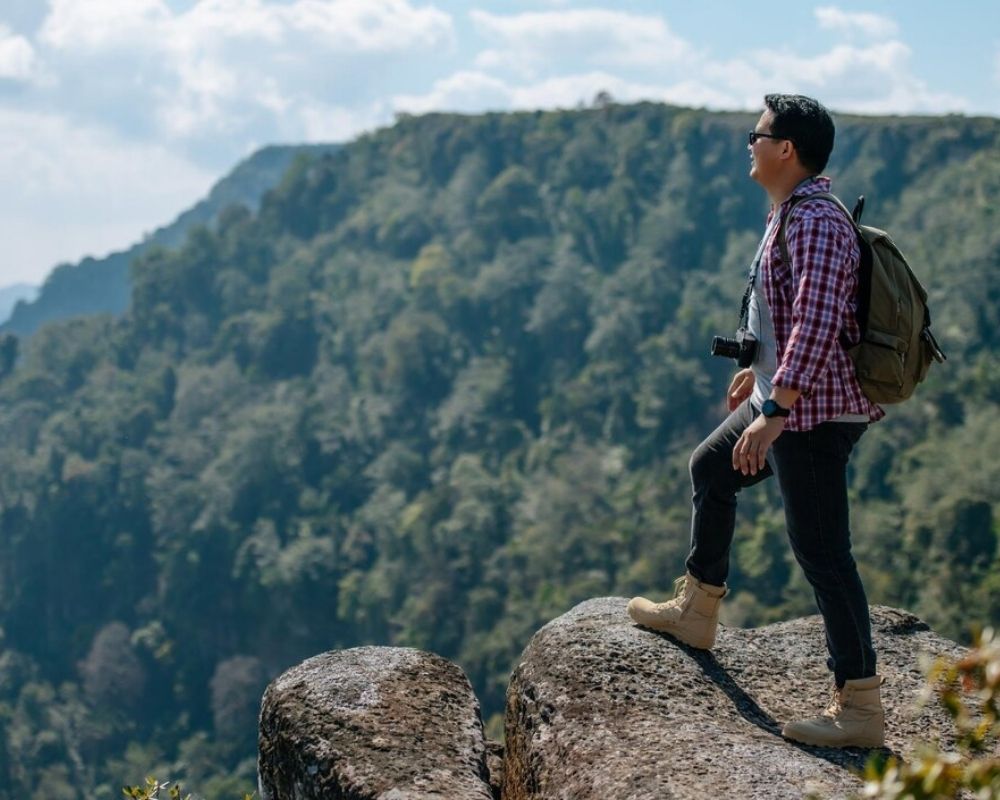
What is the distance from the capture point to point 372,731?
12.1 ft

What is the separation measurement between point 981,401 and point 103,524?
149ft

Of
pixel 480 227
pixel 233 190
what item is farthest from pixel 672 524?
pixel 233 190

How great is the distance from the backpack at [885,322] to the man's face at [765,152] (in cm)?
16

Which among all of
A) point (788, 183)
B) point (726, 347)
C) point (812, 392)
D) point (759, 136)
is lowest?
point (812, 392)

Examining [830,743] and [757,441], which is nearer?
[757,441]

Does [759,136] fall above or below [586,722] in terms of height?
above

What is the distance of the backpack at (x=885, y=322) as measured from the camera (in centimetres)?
344

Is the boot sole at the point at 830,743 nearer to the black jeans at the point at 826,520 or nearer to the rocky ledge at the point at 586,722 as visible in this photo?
the rocky ledge at the point at 586,722

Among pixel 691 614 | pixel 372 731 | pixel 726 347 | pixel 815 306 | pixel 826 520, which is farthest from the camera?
pixel 691 614

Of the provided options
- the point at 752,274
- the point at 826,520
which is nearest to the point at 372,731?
the point at 826,520

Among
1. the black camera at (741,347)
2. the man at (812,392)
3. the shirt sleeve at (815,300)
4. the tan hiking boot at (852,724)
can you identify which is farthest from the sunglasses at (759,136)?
the tan hiking boot at (852,724)

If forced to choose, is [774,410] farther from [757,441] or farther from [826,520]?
[826,520]

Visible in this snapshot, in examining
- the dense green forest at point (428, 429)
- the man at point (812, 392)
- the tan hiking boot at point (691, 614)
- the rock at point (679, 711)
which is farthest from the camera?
the dense green forest at point (428, 429)

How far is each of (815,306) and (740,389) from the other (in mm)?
875
